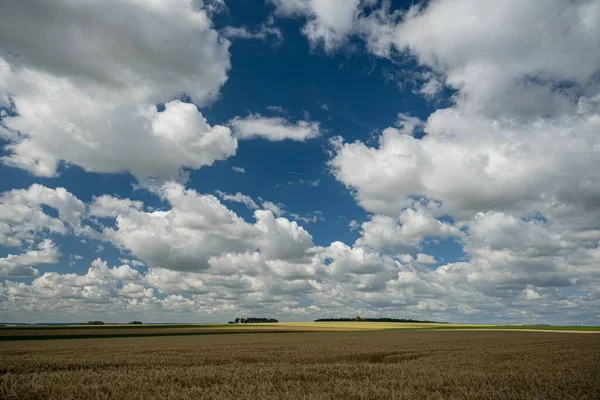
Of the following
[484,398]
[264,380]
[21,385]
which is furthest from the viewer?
[264,380]

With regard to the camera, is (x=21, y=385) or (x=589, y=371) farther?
(x=589, y=371)

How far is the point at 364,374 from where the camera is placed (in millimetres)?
17719

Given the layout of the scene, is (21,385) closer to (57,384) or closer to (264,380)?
(57,384)

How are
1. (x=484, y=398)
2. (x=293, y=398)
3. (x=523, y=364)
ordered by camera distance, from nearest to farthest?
(x=293, y=398)
(x=484, y=398)
(x=523, y=364)

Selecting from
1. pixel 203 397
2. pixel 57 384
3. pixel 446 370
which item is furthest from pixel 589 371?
pixel 57 384

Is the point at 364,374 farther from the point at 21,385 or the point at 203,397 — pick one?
the point at 21,385

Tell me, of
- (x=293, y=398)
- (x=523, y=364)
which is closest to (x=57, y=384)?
(x=293, y=398)

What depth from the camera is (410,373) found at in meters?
17.6

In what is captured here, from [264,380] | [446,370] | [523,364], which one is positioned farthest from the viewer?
[523,364]

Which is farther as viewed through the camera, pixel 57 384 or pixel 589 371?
pixel 589 371

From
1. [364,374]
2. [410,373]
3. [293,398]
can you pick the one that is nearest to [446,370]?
[410,373]

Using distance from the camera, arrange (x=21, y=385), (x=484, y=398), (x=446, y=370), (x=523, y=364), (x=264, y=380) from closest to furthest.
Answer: (x=484, y=398)
(x=21, y=385)
(x=264, y=380)
(x=446, y=370)
(x=523, y=364)

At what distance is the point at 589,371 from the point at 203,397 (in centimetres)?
1774

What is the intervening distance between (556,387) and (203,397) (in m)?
11.8
